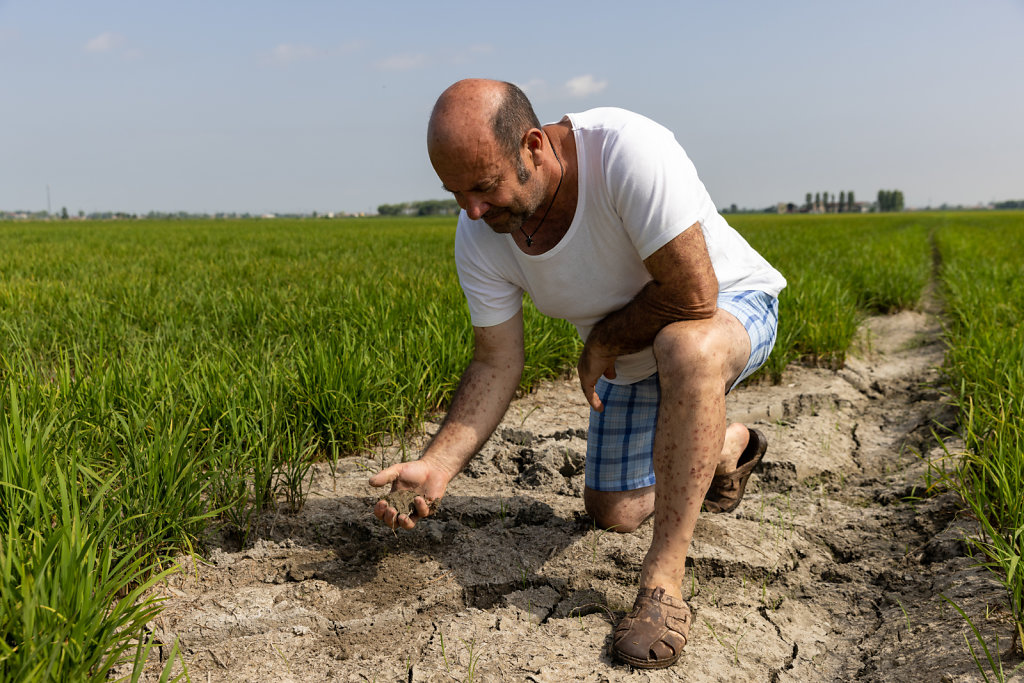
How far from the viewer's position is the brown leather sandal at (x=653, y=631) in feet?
5.23

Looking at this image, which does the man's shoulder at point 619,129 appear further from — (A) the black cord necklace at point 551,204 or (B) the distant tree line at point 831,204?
(B) the distant tree line at point 831,204

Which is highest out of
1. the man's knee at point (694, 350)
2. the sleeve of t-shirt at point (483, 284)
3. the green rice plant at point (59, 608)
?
the sleeve of t-shirt at point (483, 284)

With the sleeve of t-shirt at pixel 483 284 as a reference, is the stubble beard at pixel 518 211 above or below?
above

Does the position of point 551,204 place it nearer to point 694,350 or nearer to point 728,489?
point 694,350

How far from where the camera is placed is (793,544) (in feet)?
7.14

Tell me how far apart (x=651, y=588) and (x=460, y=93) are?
119 centimetres

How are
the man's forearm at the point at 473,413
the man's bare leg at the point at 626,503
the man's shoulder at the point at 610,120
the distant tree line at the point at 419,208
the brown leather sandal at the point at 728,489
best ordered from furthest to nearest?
the distant tree line at the point at 419,208
the brown leather sandal at the point at 728,489
the man's bare leg at the point at 626,503
the man's forearm at the point at 473,413
the man's shoulder at the point at 610,120

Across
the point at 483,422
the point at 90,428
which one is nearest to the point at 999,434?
the point at 483,422

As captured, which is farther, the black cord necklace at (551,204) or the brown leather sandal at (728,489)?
the brown leather sandal at (728,489)

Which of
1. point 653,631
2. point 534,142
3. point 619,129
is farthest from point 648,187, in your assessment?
point 653,631

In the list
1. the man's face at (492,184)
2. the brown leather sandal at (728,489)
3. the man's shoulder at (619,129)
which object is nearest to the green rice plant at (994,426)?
the brown leather sandal at (728,489)

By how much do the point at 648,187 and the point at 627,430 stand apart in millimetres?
882

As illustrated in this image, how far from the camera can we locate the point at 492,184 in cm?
169

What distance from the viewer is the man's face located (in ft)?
5.42
